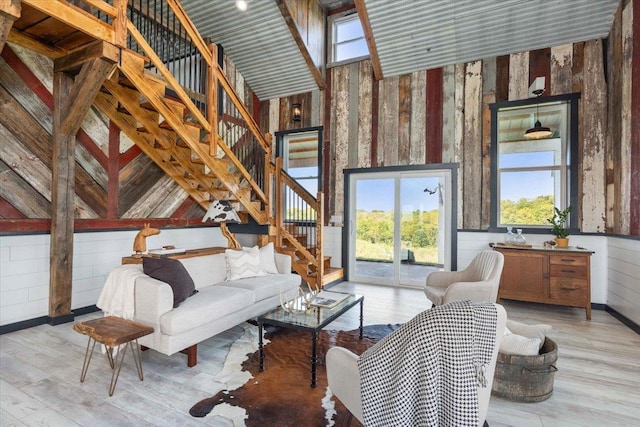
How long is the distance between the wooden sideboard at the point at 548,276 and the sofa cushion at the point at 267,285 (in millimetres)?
2983

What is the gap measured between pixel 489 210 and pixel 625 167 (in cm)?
168

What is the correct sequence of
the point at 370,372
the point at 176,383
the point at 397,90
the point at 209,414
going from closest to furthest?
the point at 370,372 → the point at 209,414 → the point at 176,383 → the point at 397,90

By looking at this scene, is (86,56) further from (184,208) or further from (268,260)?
(268,260)

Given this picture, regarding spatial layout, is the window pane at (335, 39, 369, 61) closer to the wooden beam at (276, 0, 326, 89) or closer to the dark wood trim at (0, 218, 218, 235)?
the wooden beam at (276, 0, 326, 89)

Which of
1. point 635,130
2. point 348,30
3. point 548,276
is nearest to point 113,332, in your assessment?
point 548,276

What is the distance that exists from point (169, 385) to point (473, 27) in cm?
591

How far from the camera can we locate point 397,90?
19.1 ft

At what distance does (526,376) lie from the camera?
228 cm

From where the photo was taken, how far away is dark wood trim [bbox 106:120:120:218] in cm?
458

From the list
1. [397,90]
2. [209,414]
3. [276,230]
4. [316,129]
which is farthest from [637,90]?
[209,414]

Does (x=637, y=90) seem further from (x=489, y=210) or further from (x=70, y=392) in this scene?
(x=70, y=392)

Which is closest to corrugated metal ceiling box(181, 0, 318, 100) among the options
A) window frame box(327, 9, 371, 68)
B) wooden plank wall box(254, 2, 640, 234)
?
wooden plank wall box(254, 2, 640, 234)

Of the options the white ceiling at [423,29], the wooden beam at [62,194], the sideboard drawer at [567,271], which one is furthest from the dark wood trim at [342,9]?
the sideboard drawer at [567,271]

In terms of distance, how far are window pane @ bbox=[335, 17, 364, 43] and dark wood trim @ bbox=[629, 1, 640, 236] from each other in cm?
395
